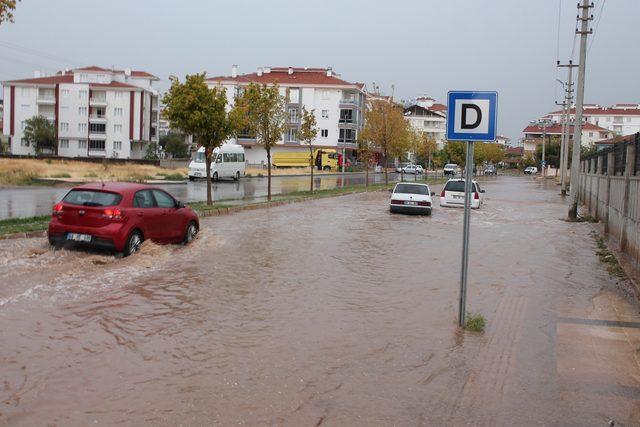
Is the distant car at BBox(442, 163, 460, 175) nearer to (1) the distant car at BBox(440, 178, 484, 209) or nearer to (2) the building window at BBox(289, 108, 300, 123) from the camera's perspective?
(2) the building window at BBox(289, 108, 300, 123)

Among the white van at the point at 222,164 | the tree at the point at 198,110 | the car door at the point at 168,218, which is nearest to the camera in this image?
the car door at the point at 168,218

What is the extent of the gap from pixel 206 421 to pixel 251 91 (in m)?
23.4

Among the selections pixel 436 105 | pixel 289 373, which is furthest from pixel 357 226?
pixel 436 105

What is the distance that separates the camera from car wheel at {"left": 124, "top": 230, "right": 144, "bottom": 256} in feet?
38.7

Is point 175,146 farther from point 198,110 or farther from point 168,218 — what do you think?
point 168,218

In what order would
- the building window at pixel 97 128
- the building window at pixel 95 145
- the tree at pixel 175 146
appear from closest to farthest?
the building window at pixel 97 128, the building window at pixel 95 145, the tree at pixel 175 146

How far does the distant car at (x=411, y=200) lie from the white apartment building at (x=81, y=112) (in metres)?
68.4

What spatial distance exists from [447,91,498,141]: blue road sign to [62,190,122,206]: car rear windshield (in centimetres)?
668

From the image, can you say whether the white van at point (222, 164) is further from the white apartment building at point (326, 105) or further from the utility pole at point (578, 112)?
the white apartment building at point (326, 105)

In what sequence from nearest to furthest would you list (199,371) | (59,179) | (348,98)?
(199,371) < (59,179) < (348,98)

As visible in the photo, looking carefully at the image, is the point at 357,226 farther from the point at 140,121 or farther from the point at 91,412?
the point at 140,121

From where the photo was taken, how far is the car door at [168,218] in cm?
1325

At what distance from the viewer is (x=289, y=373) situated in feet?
20.6

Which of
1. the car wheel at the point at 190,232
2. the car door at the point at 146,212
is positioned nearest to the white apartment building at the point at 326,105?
the car wheel at the point at 190,232
